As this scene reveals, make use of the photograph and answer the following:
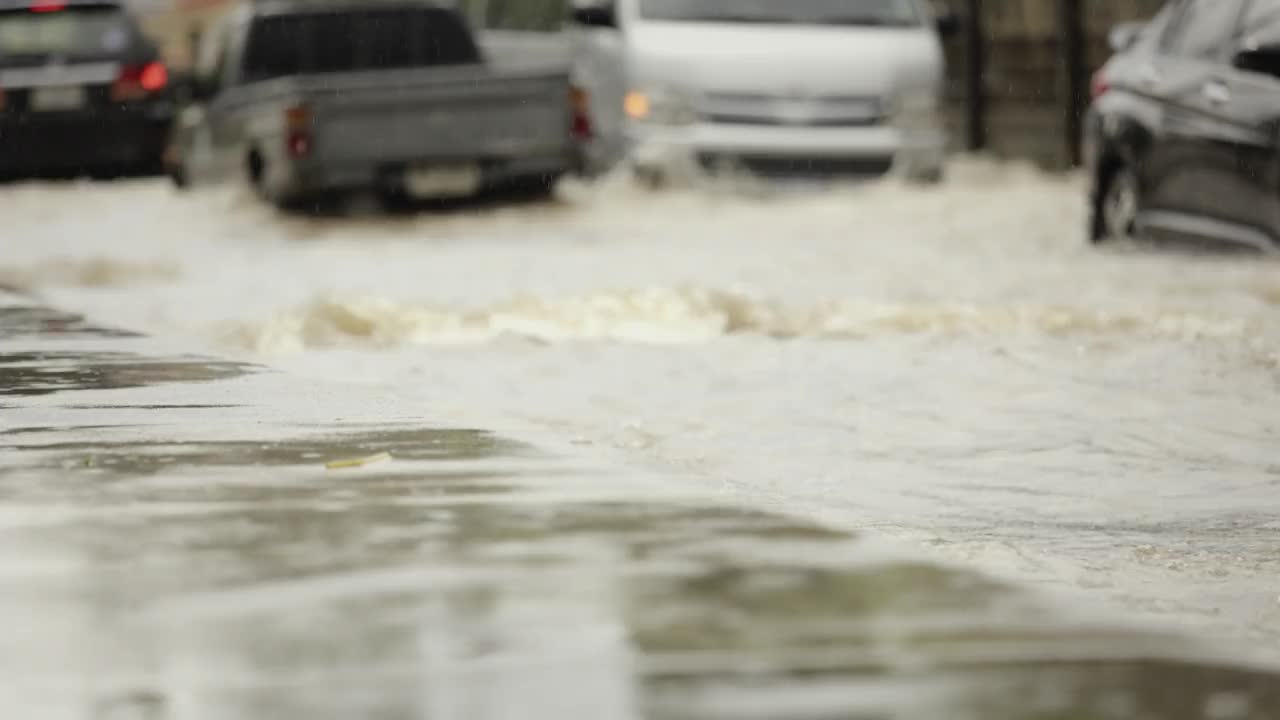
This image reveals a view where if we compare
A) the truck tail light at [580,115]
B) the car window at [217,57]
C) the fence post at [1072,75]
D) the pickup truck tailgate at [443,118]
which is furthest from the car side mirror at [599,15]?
the fence post at [1072,75]

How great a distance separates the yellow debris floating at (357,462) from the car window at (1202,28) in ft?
27.7

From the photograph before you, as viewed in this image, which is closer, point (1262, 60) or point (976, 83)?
point (1262, 60)

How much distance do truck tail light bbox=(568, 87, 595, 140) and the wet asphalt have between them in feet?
40.0

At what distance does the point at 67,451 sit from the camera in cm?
791

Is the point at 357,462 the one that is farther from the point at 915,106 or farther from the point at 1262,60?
the point at 915,106

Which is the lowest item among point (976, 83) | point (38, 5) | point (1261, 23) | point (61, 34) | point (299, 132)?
point (976, 83)

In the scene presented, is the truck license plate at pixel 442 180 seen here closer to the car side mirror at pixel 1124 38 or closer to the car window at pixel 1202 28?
the car side mirror at pixel 1124 38

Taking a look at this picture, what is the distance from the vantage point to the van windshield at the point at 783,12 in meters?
21.2

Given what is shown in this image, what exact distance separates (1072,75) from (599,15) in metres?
3.88

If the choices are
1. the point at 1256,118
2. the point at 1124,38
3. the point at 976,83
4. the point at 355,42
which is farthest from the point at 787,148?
the point at 1256,118

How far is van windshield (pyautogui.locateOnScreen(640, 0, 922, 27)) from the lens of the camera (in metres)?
21.2

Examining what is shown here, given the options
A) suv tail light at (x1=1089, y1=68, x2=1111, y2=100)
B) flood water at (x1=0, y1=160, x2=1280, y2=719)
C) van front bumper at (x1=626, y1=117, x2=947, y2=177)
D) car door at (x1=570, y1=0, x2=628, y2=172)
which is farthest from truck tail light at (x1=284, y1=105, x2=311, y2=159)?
suv tail light at (x1=1089, y1=68, x2=1111, y2=100)

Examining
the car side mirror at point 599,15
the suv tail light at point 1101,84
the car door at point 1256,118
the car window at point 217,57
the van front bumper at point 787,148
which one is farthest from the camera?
the car window at point 217,57

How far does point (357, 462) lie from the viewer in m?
7.69
